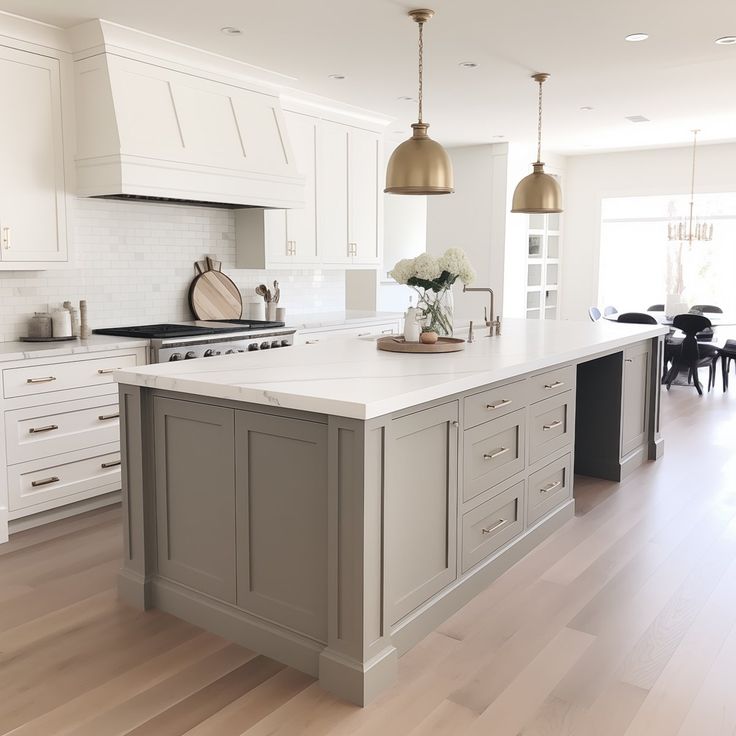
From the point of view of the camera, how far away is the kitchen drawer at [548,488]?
3588 mm

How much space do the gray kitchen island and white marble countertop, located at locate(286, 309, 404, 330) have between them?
214 cm

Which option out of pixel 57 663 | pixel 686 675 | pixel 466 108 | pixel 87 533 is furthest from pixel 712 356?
pixel 57 663

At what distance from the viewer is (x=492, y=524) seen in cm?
321

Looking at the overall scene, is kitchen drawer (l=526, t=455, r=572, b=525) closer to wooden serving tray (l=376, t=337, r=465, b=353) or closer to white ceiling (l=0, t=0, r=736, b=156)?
wooden serving tray (l=376, t=337, r=465, b=353)

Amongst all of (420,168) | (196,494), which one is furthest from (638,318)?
(196,494)

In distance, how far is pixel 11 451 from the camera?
12.4ft

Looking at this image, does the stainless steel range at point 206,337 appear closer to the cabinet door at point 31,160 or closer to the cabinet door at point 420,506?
the cabinet door at point 31,160

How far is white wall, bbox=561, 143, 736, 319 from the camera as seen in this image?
8859mm

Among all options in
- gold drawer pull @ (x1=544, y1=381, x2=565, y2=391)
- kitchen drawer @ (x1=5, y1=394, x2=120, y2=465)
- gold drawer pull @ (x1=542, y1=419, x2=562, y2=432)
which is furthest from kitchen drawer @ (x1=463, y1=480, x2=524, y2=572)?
kitchen drawer @ (x1=5, y1=394, x2=120, y2=465)

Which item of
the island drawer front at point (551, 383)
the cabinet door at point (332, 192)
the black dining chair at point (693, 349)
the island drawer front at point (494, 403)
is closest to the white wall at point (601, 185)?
the black dining chair at point (693, 349)

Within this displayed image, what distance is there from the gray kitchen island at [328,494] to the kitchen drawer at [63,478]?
1.14m

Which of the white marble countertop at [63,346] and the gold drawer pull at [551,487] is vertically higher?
the white marble countertop at [63,346]

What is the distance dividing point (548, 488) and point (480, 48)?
278 centimetres

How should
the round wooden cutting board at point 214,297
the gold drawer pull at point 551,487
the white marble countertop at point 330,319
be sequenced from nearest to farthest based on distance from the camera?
the gold drawer pull at point 551,487 < the round wooden cutting board at point 214,297 < the white marble countertop at point 330,319
